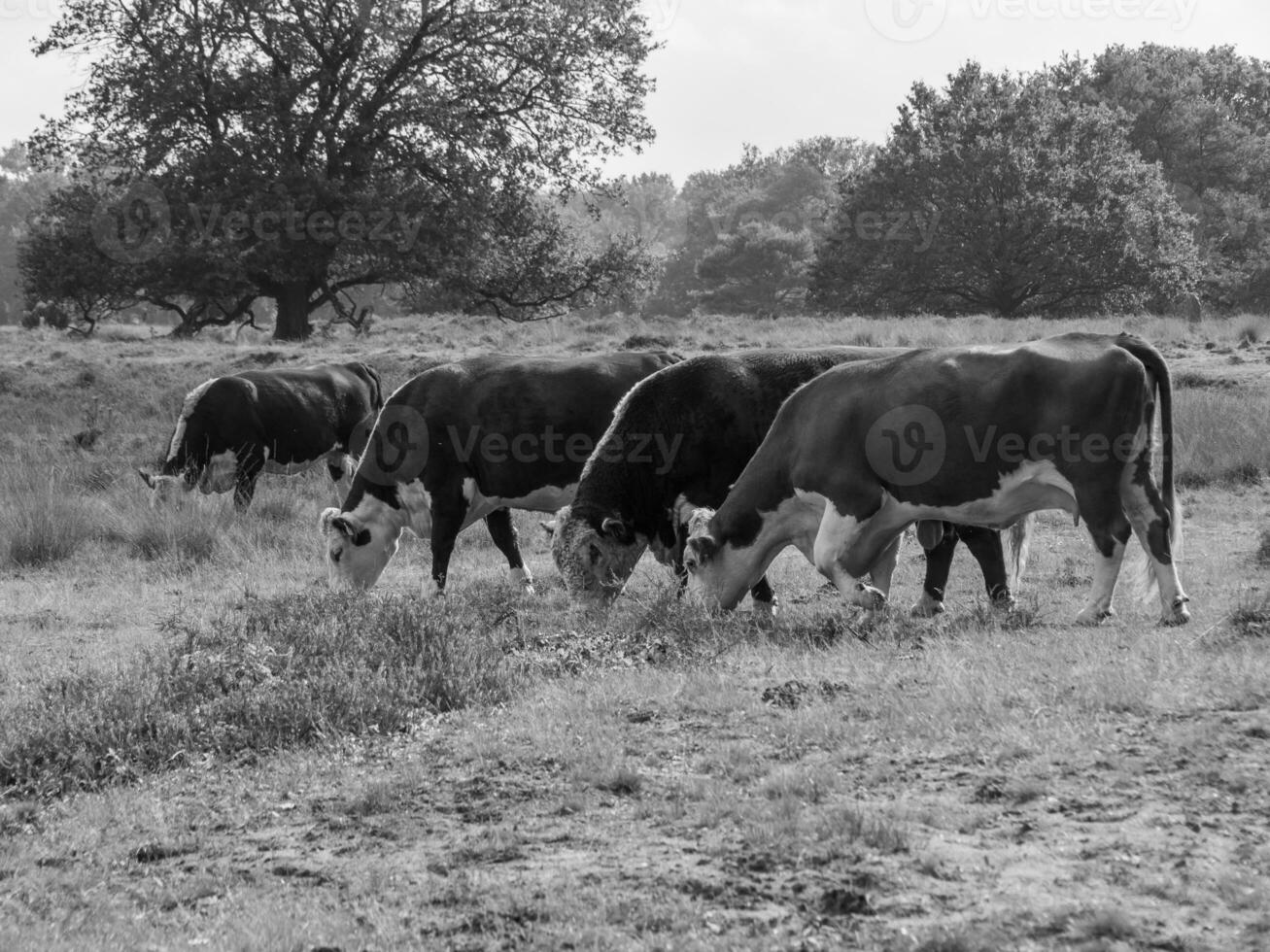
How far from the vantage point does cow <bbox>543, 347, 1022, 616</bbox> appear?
10.4 m

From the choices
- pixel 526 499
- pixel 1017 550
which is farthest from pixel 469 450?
pixel 1017 550

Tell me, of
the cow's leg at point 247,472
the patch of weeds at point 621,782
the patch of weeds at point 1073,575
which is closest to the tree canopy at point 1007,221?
the cow's leg at point 247,472

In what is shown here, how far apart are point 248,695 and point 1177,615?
4.96 meters

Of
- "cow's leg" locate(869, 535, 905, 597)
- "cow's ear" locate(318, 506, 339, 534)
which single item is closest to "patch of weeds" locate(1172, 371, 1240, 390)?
"cow's leg" locate(869, 535, 905, 597)

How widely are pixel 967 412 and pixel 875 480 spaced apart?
0.73m

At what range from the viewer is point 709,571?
967cm

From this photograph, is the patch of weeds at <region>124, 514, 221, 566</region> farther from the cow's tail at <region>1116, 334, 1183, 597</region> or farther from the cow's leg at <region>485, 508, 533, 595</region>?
the cow's tail at <region>1116, 334, 1183, 597</region>

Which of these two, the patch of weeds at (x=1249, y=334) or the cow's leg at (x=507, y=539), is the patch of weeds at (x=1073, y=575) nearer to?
the cow's leg at (x=507, y=539)

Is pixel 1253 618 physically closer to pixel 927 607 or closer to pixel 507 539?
pixel 927 607

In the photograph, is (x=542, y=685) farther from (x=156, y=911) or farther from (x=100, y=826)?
(x=156, y=911)

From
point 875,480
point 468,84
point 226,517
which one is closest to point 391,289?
point 468,84

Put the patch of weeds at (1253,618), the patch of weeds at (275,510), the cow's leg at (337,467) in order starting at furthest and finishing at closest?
the cow's leg at (337,467) < the patch of weeds at (275,510) < the patch of weeds at (1253,618)

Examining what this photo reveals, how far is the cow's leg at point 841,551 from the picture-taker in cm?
897

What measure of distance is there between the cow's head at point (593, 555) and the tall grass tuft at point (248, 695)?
1.38 meters
